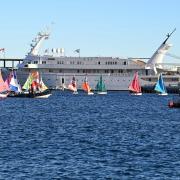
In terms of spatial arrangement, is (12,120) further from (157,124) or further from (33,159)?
(33,159)

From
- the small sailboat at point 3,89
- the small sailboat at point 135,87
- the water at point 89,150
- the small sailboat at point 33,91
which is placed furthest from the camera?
the small sailboat at point 135,87

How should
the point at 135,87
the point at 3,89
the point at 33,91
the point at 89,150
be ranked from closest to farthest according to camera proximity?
the point at 89,150 < the point at 3,89 < the point at 33,91 < the point at 135,87

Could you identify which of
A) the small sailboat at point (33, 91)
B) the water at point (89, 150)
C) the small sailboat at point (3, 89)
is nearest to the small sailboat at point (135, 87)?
the small sailboat at point (33, 91)

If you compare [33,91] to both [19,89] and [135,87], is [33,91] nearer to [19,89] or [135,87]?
[19,89]

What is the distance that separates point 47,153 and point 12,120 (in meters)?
34.4

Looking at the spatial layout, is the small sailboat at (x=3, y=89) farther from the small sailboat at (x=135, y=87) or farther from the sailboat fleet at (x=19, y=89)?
the small sailboat at (x=135, y=87)

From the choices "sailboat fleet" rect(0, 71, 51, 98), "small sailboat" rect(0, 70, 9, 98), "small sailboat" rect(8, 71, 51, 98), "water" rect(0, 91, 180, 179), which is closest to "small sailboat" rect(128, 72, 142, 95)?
"small sailboat" rect(8, 71, 51, 98)

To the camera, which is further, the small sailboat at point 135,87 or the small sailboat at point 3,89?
the small sailboat at point 135,87

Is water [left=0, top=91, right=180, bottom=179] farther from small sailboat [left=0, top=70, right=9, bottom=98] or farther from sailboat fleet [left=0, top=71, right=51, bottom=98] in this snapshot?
sailboat fleet [left=0, top=71, right=51, bottom=98]

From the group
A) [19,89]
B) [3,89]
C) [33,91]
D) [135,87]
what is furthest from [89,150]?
[135,87]

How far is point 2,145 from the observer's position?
56812mm

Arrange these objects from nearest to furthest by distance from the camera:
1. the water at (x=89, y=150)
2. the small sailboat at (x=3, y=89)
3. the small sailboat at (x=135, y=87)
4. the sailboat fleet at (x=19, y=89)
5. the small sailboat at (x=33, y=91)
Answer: the water at (x=89, y=150), the small sailboat at (x=3, y=89), the sailboat fleet at (x=19, y=89), the small sailboat at (x=33, y=91), the small sailboat at (x=135, y=87)

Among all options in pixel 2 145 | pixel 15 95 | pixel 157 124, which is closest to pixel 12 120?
pixel 157 124

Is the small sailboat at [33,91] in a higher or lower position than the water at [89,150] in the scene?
higher
